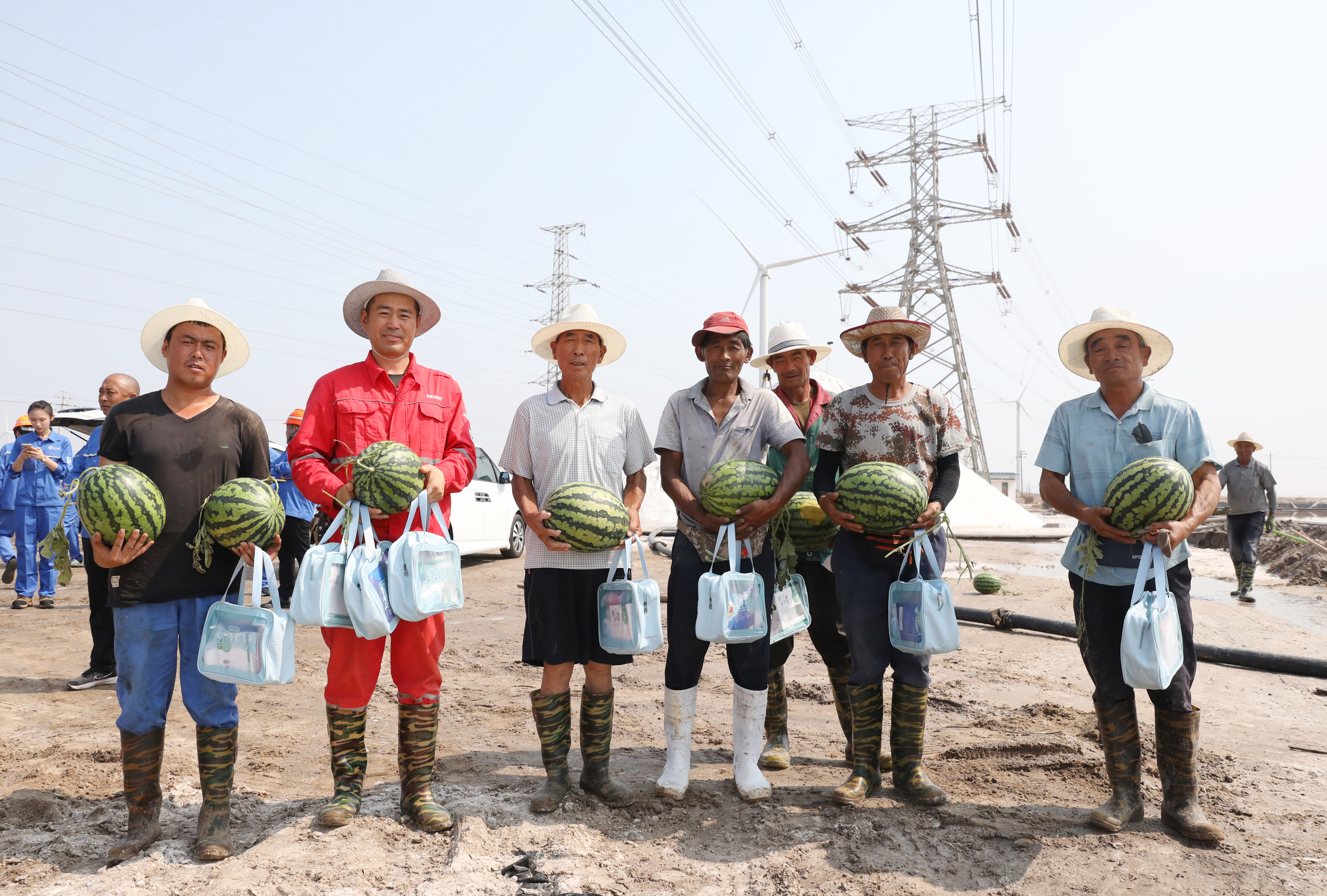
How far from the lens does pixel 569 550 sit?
405 cm

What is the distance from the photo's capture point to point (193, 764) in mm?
4574

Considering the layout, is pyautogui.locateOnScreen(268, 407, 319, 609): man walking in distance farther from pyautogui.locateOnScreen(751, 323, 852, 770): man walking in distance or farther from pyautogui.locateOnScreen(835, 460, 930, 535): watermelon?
pyautogui.locateOnScreen(835, 460, 930, 535): watermelon

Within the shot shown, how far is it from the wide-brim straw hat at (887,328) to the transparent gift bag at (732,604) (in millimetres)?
1277

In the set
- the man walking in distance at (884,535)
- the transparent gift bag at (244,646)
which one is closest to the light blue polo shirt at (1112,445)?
the man walking in distance at (884,535)

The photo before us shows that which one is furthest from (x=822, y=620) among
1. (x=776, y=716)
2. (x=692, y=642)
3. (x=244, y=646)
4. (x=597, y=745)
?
(x=244, y=646)

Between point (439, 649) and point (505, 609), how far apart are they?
6.37 metres

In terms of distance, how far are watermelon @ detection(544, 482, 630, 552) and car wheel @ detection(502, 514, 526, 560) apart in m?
11.1

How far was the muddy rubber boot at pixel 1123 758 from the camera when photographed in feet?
12.7

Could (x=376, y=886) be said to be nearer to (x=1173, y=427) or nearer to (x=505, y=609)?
(x=1173, y=427)

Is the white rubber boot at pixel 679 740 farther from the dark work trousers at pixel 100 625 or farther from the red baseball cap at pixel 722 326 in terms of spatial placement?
the dark work trousers at pixel 100 625

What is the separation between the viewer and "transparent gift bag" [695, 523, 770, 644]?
12.9 feet

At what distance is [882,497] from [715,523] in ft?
2.73

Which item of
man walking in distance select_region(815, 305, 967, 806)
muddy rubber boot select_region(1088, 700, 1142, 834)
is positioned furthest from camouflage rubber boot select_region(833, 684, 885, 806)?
muddy rubber boot select_region(1088, 700, 1142, 834)

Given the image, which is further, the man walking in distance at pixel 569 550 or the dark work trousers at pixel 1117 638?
the man walking in distance at pixel 569 550
